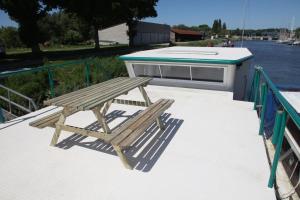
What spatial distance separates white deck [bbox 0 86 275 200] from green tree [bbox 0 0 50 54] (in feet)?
69.8

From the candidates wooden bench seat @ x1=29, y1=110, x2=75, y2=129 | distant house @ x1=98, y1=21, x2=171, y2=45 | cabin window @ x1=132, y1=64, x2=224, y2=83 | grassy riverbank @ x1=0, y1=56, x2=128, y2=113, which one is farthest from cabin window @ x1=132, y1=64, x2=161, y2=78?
distant house @ x1=98, y1=21, x2=171, y2=45

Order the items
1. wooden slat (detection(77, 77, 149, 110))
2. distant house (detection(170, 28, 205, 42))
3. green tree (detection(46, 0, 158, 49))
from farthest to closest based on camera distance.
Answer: distant house (detection(170, 28, 205, 42))
green tree (detection(46, 0, 158, 49))
wooden slat (detection(77, 77, 149, 110))

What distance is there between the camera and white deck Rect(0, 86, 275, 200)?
252 cm

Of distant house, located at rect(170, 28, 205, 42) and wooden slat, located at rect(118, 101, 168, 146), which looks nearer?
wooden slat, located at rect(118, 101, 168, 146)

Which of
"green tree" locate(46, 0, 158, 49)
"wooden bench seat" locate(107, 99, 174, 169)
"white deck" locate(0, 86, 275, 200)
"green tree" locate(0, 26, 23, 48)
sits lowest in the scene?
"white deck" locate(0, 86, 275, 200)

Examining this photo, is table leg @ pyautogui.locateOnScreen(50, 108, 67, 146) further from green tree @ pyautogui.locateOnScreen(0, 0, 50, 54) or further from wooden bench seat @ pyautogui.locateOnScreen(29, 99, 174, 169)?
green tree @ pyautogui.locateOnScreen(0, 0, 50, 54)

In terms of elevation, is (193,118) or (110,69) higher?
(110,69)

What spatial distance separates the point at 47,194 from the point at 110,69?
5.78 m

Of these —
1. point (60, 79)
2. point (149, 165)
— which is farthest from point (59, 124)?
point (60, 79)

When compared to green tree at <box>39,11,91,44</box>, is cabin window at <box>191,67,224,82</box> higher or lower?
lower

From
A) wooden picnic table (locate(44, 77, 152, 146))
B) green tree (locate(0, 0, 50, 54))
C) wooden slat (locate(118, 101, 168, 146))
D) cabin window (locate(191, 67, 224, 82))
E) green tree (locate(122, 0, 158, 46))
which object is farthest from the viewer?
green tree (locate(122, 0, 158, 46))

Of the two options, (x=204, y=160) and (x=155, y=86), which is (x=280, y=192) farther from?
(x=155, y=86)

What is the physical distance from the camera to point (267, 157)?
320cm

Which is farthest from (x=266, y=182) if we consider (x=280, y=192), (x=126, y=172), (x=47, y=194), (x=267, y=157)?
(x=47, y=194)
